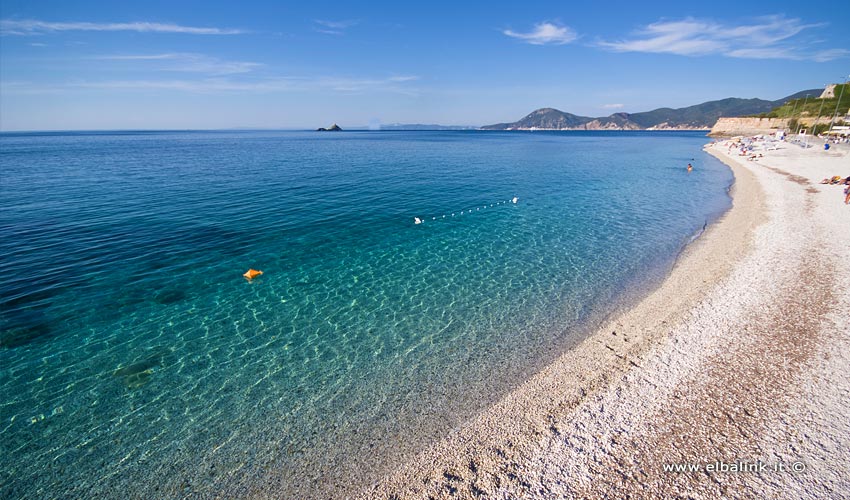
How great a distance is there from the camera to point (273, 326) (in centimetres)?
1423

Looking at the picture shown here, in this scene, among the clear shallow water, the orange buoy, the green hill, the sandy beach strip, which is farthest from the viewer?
the green hill

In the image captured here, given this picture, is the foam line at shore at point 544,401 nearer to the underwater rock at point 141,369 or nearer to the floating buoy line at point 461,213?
the underwater rock at point 141,369

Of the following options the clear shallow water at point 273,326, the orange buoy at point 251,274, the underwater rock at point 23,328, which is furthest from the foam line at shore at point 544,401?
the underwater rock at point 23,328

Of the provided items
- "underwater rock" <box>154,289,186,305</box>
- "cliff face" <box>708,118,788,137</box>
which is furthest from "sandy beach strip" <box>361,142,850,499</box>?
"cliff face" <box>708,118,788,137</box>

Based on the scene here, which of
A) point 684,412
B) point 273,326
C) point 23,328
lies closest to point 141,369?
point 273,326

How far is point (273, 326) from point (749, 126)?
237 m

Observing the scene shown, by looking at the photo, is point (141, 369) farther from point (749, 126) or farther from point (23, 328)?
point (749, 126)

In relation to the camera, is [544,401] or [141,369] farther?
[141,369]

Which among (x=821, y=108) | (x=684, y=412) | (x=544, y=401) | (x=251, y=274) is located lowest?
(x=544, y=401)

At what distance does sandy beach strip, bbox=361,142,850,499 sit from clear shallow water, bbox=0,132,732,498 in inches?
46.9

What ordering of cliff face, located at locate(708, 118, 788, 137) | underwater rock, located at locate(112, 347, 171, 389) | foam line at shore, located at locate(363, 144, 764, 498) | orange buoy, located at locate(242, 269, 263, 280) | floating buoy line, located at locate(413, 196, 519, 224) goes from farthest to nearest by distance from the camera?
cliff face, located at locate(708, 118, 788, 137), floating buoy line, located at locate(413, 196, 519, 224), orange buoy, located at locate(242, 269, 263, 280), underwater rock, located at locate(112, 347, 171, 389), foam line at shore, located at locate(363, 144, 764, 498)

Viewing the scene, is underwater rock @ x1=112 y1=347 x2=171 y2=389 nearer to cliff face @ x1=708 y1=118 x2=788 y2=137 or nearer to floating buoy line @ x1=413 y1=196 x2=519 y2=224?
floating buoy line @ x1=413 y1=196 x2=519 y2=224

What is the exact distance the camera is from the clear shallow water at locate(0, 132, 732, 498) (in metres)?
8.97

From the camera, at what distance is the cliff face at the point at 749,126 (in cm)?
15075
